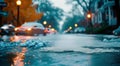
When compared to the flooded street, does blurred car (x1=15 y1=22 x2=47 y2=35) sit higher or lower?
lower

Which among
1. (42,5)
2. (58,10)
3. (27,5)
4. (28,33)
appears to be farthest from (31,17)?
(58,10)

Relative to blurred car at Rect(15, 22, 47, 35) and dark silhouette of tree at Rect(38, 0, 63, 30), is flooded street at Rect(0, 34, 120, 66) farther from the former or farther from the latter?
dark silhouette of tree at Rect(38, 0, 63, 30)

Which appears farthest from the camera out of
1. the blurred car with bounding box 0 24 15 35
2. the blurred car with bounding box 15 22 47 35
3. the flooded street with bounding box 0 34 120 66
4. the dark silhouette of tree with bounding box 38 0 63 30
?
the dark silhouette of tree with bounding box 38 0 63 30

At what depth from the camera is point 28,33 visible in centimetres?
3697

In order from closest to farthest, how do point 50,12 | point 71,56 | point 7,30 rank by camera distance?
point 71,56, point 7,30, point 50,12

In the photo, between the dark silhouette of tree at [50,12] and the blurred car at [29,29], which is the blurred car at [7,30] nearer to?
the blurred car at [29,29]

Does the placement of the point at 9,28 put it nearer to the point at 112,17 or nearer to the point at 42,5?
the point at 112,17

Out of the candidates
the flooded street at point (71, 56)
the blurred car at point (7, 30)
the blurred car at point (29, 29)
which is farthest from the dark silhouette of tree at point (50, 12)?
the flooded street at point (71, 56)

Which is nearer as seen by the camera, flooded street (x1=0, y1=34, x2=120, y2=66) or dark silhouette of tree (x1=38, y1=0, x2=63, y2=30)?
flooded street (x1=0, y1=34, x2=120, y2=66)

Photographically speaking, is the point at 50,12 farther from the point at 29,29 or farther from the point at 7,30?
the point at 29,29

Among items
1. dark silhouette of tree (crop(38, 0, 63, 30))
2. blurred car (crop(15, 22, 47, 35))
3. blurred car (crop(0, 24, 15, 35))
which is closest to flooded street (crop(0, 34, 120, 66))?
blurred car (crop(15, 22, 47, 35))

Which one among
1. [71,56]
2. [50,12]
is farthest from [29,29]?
[50,12]

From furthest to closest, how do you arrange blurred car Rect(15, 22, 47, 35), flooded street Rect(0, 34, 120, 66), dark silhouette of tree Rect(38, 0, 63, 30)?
dark silhouette of tree Rect(38, 0, 63, 30) → blurred car Rect(15, 22, 47, 35) → flooded street Rect(0, 34, 120, 66)

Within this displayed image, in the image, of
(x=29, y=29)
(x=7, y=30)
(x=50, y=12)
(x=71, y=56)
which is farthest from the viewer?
(x=50, y=12)
